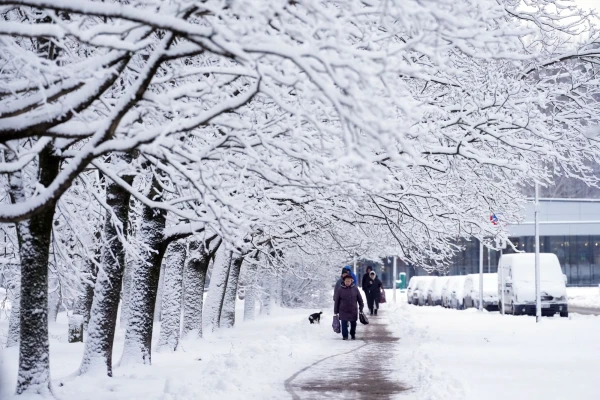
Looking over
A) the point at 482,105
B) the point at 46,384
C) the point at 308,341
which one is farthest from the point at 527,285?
the point at 46,384

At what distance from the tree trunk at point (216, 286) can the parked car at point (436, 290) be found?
92.5 ft

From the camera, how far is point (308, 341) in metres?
20.5

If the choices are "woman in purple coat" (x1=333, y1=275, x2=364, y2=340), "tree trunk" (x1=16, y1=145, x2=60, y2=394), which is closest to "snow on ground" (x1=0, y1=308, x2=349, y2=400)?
"tree trunk" (x1=16, y1=145, x2=60, y2=394)

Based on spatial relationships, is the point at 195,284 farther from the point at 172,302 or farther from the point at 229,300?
the point at 229,300

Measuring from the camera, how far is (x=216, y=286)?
74.9ft

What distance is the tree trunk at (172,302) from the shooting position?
17.4 metres

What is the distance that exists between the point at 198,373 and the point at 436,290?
131 feet

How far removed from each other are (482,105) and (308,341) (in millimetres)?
10164

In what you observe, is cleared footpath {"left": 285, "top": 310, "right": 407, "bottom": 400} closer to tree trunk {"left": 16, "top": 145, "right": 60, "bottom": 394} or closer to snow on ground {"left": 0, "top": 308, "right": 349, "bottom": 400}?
snow on ground {"left": 0, "top": 308, "right": 349, "bottom": 400}

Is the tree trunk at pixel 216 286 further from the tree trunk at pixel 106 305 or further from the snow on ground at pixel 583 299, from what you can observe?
the snow on ground at pixel 583 299

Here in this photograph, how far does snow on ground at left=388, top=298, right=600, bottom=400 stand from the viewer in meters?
10.3

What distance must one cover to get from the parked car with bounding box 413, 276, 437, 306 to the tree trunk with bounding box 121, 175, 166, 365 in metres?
40.8

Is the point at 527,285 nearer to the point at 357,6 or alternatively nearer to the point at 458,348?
the point at 458,348

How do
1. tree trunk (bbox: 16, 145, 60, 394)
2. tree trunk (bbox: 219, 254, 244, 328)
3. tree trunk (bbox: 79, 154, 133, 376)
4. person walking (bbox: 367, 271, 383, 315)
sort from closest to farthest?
tree trunk (bbox: 16, 145, 60, 394) → tree trunk (bbox: 79, 154, 133, 376) → tree trunk (bbox: 219, 254, 244, 328) → person walking (bbox: 367, 271, 383, 315)
